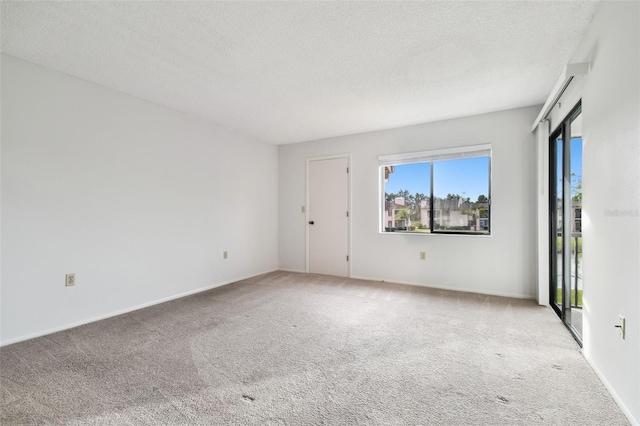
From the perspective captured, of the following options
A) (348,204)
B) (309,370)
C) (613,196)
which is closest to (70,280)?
(309,370)

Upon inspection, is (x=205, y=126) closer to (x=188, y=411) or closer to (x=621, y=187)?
(x=188, y=411)

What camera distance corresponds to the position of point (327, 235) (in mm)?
4988

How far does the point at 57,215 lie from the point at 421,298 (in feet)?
12.5

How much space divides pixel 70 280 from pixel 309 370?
93.6 inches

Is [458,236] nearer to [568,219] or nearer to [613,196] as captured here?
[568,219]

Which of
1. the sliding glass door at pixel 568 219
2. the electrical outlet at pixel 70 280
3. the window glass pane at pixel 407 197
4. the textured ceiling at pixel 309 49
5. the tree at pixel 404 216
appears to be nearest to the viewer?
the textured ceiling at pixel 309 49

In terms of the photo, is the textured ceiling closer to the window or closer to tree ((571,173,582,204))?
the window

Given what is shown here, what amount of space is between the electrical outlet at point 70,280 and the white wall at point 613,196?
3.99m

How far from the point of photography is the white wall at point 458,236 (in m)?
3.61

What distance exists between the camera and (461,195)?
402 cm

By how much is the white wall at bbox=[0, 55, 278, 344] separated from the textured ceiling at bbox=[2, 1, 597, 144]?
0.31 meters

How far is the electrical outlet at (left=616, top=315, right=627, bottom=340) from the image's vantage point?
1528 millimetres

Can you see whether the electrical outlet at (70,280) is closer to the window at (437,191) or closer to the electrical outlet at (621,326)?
the window at (437,191)

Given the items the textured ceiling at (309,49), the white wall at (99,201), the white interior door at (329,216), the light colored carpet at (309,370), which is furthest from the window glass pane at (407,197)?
the white wall at (99,201)
